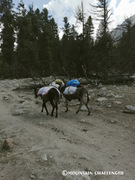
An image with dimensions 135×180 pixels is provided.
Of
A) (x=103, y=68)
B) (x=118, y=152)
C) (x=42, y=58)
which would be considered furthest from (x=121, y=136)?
(x=42, y=58)

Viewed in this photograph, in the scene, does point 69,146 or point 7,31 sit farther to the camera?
point 7,31

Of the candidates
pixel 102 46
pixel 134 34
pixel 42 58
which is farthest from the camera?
pixel 42 58

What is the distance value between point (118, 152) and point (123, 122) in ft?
6.66

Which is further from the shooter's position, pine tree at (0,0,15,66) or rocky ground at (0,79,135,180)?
pine tree at (0,0,15,66)

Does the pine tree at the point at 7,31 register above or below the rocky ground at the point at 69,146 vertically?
above

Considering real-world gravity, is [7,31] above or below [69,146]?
above

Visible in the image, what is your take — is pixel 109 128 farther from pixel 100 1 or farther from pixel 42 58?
pixel 42 58

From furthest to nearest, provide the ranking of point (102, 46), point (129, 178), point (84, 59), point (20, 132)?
point (84, 59) → point (102, 46) → point (20, 132) → point (129, 178)

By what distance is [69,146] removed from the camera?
3.24 m

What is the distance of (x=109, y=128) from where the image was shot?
4.41 m

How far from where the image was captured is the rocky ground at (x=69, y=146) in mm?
2358

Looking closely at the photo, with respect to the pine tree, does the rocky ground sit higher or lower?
lower

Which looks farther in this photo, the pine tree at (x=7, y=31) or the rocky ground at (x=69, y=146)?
the pine tree at (x=7, y=31)

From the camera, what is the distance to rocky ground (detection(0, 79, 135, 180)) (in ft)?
7.73
